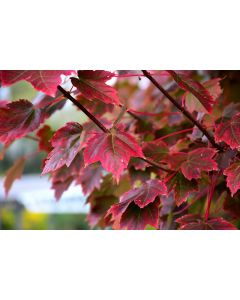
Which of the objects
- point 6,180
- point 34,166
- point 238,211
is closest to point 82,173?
point 6,180

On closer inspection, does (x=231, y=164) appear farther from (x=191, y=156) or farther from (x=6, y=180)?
(x=6, y=180)

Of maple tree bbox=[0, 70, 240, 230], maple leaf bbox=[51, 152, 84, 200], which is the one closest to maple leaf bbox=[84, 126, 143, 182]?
maple tree bbox=[0, 70, 240, 230]

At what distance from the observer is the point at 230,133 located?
0.69 meters

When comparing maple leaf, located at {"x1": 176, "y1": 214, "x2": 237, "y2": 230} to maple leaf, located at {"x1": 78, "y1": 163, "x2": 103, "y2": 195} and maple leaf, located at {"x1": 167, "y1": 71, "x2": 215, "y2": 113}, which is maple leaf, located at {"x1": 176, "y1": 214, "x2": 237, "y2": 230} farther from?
maple leaf, located at {"x1": 78, "y1": 163, "x2": 103, "y2": 195}

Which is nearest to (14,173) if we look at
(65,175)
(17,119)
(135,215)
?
(65,175)

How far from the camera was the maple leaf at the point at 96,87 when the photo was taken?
0.64 metres

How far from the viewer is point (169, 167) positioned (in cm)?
78

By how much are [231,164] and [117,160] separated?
0.18 meters

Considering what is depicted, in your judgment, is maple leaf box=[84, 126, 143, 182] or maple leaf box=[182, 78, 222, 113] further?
maple leaf box=[182, 78, 222, 113]

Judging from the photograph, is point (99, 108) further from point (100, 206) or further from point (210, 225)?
point (210, 225)

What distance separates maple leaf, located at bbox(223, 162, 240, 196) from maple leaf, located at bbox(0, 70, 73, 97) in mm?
255

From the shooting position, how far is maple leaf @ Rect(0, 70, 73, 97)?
0.59 metres

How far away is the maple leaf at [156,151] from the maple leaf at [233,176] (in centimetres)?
18

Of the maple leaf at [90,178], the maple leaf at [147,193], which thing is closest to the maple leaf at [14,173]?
the maple leaf at [90,178]
